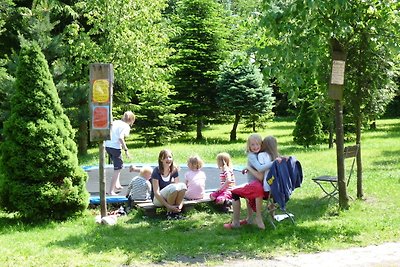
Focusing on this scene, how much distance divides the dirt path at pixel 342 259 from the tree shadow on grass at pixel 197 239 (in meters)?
0.26

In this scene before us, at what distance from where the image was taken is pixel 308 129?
2239 cm

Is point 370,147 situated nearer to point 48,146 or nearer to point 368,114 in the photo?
point 368,114

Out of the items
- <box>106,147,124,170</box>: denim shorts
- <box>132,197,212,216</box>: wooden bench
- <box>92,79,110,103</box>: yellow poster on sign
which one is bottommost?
<box>132,197,212,216</box>: wooden bench

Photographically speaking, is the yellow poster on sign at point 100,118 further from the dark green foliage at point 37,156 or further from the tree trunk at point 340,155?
the tree trunk at point 340,155

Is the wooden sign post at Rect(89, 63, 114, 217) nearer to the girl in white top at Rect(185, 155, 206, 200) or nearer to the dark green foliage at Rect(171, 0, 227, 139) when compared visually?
the girl in white top at Rect(185, 155, 206, 200)

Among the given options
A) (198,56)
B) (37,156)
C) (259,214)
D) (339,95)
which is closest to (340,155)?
(339,95)

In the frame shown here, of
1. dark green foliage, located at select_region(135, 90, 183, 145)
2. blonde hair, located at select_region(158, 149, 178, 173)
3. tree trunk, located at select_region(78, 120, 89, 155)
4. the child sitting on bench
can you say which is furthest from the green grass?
dark green foliage, located at select_region(135, 90, 183, 145)

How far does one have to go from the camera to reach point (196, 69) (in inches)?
1113

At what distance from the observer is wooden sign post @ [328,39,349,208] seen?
881 cm

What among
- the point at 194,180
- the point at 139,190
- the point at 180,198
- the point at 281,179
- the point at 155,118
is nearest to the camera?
the point at 281,179

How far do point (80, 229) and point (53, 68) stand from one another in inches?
431

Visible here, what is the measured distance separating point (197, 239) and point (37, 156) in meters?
2.84

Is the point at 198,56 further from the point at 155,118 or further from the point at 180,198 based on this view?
the point at 180,198

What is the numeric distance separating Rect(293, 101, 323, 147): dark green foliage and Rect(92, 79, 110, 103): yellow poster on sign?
15034 millimetres
